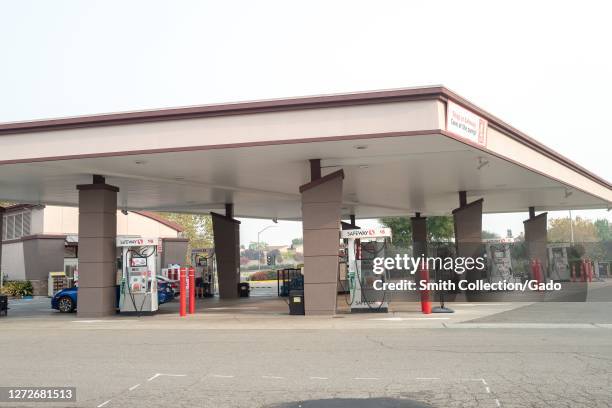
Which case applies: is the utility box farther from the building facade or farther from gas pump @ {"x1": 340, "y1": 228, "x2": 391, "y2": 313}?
gas pump @ {"x1": 340, "y1": 228, "x2": 391, "y2": 313}

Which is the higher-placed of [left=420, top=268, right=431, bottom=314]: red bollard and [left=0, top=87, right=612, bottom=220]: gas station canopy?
[left=0, top=87, right=612, bottom=220]: gas station canopy

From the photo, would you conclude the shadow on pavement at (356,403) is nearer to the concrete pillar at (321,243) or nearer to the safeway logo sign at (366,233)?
the concrete pillar at (321,243)

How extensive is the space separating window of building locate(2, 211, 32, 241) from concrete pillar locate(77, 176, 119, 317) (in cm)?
2307

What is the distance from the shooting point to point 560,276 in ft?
119

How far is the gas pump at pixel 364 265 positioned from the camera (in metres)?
18.8

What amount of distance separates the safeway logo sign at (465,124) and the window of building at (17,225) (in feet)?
113

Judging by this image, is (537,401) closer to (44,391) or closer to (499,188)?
(44,391)

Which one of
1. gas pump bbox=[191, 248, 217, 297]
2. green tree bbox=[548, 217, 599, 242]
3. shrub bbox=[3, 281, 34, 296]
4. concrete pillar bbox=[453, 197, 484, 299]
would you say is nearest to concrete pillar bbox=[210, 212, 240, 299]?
gas pump bbox=[191, 248, 217, 297]

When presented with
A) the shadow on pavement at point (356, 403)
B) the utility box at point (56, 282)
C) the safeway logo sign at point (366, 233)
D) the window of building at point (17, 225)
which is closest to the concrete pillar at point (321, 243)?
the safeway logo sign at point (366, 233)

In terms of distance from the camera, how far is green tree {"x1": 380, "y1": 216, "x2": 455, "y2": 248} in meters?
67.2

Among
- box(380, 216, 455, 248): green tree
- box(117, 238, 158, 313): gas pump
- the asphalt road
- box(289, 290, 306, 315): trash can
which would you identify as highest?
box(380, 216, 455, 248): green tree

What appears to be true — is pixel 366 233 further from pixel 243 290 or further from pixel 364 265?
pixel 243 290

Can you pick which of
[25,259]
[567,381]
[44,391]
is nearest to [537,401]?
[567,381]

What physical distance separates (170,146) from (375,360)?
9588mm
